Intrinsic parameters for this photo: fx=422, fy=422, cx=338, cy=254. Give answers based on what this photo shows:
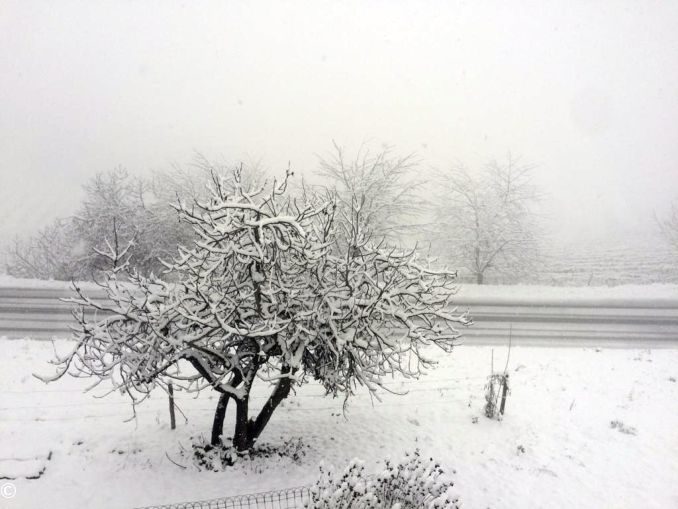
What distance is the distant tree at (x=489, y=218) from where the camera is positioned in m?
22.0

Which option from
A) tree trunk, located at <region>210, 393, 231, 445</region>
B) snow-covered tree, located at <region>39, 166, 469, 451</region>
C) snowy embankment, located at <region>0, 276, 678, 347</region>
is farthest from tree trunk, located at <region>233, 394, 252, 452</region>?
snowy embankment, located at <region>0, 276, 678, 347</region>

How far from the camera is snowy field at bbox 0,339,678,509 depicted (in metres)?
6.88

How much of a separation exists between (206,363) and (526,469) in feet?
19.2

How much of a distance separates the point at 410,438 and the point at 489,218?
1619 centimetres

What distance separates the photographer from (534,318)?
1568cm

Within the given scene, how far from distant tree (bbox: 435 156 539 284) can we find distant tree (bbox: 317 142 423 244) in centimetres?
333

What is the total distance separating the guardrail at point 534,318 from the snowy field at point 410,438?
2460mm

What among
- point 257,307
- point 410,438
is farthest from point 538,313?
point 257,307

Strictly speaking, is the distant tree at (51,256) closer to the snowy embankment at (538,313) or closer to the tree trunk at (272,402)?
the snowy embankment at (538,313)

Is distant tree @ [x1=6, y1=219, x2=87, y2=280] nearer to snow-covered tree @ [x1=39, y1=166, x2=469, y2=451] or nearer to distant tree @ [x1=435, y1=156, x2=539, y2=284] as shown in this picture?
snow-covered tree @ [x1=39, y1=166, x2=469, y2=451]

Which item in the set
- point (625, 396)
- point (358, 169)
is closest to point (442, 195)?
point (358, 169)

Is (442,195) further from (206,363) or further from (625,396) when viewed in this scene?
(206,363)

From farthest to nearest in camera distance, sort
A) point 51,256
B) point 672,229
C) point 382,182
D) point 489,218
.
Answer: point 51,256 → point 489,218 → point 672,229 → point 382,182

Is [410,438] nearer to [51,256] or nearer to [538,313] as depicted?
[538,313]
